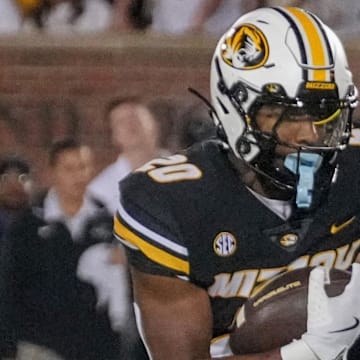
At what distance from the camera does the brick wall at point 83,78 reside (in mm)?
1851

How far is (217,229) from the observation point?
4.47ft

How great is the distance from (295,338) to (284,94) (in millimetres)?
291

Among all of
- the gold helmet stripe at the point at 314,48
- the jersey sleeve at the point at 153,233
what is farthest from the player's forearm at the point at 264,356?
the gold helmet stripe at the point at 314,48

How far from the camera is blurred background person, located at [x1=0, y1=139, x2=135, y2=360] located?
6.28 ft

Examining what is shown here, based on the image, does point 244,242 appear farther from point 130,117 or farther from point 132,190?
point 130,117

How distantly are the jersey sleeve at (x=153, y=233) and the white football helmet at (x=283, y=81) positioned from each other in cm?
11

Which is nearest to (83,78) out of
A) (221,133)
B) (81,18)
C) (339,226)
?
(81,18)

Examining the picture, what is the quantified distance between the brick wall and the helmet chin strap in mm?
540

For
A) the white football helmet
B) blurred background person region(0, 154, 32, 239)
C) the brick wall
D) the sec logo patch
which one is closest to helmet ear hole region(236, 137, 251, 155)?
the white football helmet

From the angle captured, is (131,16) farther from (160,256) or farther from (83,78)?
(160,256)

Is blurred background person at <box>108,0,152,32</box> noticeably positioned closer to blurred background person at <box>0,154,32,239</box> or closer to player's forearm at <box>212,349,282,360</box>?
A: blurred background person at <box>0,154,32,239</box>

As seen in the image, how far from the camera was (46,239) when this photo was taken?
1919 millimetres

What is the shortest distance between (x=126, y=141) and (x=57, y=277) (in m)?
0.26

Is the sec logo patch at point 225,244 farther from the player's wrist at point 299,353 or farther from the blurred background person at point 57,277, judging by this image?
the blurred background person at point 57,277
